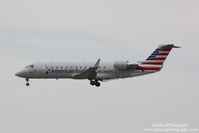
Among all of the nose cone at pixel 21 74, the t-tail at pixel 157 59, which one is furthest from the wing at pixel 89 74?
the nose cone at pixel 21 74

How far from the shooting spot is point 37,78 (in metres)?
101

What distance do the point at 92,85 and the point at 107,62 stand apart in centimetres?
404

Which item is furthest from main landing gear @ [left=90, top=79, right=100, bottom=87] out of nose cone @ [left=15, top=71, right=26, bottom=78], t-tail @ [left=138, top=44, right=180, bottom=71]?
nose cone @ [left=15, top=71, right=26, bottom=78]

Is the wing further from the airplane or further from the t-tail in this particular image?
the t-tail

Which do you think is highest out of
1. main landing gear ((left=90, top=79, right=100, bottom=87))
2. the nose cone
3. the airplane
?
the airplane

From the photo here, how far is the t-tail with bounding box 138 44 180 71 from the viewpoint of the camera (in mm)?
95019

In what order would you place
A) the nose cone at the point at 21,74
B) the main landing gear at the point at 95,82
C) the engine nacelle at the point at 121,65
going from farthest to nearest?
1. the nose cone at the point at 21,74
2. the main landing gear at the point at 95,82
3. the engine nacelle at the point at 121,65

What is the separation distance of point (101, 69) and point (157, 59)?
22.7ft

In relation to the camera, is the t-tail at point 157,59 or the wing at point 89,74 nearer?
the wing at point 89,74

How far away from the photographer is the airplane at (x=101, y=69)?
9462cm

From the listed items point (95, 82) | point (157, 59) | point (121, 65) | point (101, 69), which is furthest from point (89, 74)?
point (157, 59)

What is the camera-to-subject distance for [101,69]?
96250 millimetres

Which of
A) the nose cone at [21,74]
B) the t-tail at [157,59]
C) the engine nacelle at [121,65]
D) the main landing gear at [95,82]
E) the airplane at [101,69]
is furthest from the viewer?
the nose cone at [21,74]

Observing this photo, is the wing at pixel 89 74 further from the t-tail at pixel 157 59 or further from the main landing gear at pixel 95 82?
the t-tail at pixel 157 59
